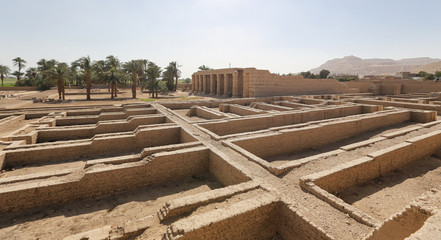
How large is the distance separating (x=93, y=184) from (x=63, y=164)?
3.06 m

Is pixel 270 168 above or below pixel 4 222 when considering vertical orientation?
above

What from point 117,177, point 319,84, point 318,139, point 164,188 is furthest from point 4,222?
point 319,84

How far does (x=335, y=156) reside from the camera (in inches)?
299

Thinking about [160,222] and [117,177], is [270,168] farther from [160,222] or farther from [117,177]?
[117,177]

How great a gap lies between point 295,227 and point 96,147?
8.62 meters

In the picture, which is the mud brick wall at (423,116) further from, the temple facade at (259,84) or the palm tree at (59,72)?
the palm tree at (59,72)

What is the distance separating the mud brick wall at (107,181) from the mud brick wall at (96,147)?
6.50 ft

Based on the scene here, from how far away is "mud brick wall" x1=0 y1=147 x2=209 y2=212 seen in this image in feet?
19.5

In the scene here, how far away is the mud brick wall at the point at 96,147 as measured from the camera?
8.54m

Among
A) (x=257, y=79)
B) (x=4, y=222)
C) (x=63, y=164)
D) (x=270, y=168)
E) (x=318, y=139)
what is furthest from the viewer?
(x=257, y=79)

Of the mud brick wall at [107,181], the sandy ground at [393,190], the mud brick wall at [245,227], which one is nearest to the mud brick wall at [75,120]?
the mud brick wall at [107,181]

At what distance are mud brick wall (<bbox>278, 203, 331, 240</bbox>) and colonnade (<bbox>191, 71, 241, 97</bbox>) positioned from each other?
2286cm

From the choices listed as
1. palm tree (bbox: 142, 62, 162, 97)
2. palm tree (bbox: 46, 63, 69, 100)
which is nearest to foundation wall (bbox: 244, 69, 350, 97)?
palm tree (bbox: 142, 62, 162, 97)

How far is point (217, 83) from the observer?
30.5 metres
